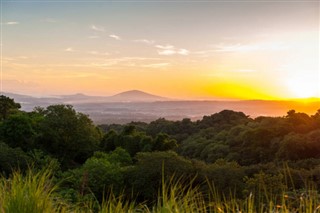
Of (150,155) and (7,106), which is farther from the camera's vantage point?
(7,106)

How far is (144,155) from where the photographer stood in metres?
30.3

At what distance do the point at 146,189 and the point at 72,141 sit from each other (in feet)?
49.3

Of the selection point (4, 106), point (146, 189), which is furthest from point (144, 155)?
point (4, 106)

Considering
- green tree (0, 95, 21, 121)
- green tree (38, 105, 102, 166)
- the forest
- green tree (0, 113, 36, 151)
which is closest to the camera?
the forest

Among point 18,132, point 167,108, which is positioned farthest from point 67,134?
point 167,108

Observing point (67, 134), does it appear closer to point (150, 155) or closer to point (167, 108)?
point (150, 155)

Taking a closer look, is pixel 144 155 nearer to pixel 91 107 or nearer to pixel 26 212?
pixel 26 212

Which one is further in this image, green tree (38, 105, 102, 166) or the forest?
green tree (38, 105, 102, 166)

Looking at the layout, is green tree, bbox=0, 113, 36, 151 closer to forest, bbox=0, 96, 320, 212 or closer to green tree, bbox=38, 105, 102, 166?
forest, bbox=0, 96, 320, 212

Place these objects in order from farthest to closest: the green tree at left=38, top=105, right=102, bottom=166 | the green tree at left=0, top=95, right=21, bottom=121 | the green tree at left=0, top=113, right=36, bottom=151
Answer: the green tree at left=0, top=95, right=21, bottom=121 < the green tree at left=38, top=105, right=102, bottom=166 < the green tree at left=0, top=113, right=36, bottom=151

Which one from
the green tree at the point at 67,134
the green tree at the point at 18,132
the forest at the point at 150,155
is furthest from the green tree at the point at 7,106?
the green tree at the point at 67,134

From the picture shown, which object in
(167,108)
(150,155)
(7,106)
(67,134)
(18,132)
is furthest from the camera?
(167,108)

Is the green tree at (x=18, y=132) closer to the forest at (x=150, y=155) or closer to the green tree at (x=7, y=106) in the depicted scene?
the forest at (x=150, y=155)

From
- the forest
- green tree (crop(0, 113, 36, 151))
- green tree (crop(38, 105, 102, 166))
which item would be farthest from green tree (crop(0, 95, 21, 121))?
green tree (crop(38, 105, 102, 166))
